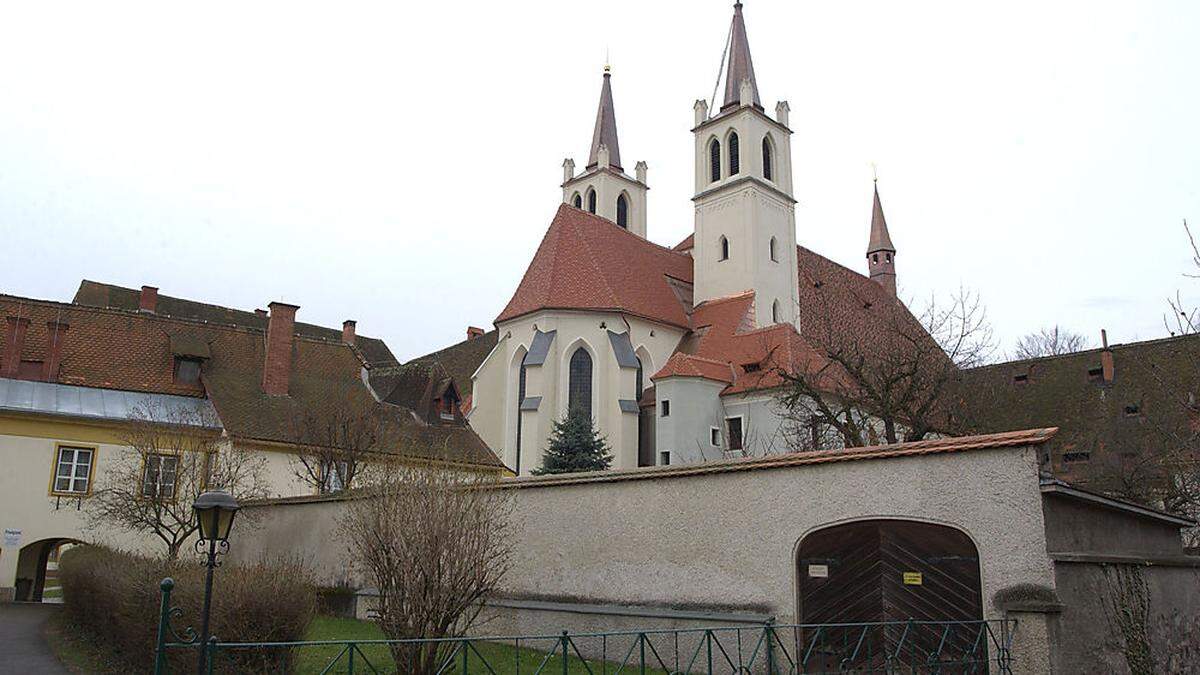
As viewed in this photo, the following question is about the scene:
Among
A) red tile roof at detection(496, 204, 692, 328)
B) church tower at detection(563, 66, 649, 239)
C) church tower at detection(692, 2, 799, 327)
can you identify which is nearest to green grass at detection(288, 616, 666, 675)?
red tile roof at detection(496, 204, 692, 328)

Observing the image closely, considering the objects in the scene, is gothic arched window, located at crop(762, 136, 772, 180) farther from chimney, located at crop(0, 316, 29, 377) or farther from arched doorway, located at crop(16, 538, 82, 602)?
arched doorway, located at crop(16, 538, 82, 602)

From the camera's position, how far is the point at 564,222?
38.8 meters

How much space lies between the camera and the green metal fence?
9.23 metres

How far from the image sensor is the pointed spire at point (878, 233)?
57.6m

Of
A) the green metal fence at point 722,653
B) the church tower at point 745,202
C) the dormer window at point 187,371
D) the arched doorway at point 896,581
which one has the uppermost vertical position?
the church tower at point 745,202

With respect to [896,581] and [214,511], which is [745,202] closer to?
[896,581]

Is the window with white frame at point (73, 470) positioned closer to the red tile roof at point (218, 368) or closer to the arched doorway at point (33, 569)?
the arched doorway at point (33, 569)

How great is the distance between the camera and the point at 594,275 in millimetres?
36469

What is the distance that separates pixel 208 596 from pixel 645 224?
138ft

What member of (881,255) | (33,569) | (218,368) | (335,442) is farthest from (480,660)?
(881,255)

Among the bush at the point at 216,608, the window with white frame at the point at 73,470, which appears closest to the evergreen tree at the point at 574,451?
the window with white frame at the point at 73,470

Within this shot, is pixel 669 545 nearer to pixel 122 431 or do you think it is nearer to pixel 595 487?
pixel 595 487

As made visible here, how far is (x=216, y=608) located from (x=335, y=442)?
16658 mm

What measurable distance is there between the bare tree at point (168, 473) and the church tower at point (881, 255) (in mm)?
41673
